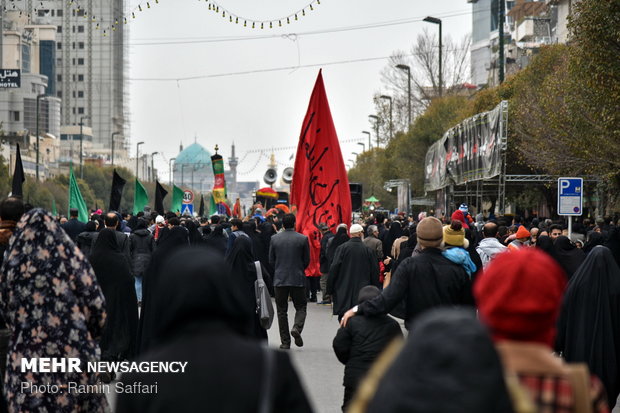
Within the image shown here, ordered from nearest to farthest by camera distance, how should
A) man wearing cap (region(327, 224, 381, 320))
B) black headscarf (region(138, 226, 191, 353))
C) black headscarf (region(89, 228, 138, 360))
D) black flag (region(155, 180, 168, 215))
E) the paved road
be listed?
the paved road, black headscarf (region(138, 226, 191, 353)), black headscarf (region(89, 228, 138, 360)), man wearing cap (region(327, 224, 381, 320)), black flag (region(155, 180, 168, 215))

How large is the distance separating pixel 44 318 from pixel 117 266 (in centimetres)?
491

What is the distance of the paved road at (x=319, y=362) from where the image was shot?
9.90 metres

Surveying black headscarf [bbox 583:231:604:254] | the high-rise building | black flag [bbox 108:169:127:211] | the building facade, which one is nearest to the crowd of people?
black headscarf [bbox 583:231:604:254]

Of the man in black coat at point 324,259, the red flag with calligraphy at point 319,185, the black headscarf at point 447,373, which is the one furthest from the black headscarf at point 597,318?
the man in black coat at point 324,259

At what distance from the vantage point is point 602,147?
965 inches

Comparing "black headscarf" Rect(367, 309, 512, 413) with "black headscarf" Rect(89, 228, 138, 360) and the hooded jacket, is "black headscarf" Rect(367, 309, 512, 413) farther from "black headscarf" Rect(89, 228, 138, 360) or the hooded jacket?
the hooded jacket

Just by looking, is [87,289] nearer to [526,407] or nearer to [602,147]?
[526,407]

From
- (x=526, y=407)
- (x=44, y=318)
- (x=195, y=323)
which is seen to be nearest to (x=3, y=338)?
(x=44, y=318)

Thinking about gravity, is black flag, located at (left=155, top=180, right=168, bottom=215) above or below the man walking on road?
above

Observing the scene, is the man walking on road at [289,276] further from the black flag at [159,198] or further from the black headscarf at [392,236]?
the black flag at [159,198]

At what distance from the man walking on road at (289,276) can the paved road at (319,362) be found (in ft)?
0.92

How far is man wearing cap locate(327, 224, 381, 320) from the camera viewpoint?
12.6 m

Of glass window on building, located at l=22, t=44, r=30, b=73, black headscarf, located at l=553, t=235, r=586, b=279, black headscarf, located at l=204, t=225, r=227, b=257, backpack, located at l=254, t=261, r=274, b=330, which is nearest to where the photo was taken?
backpack, located at l=254, t=261, r=274, b=330

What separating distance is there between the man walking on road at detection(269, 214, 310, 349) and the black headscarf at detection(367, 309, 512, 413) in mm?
10832
